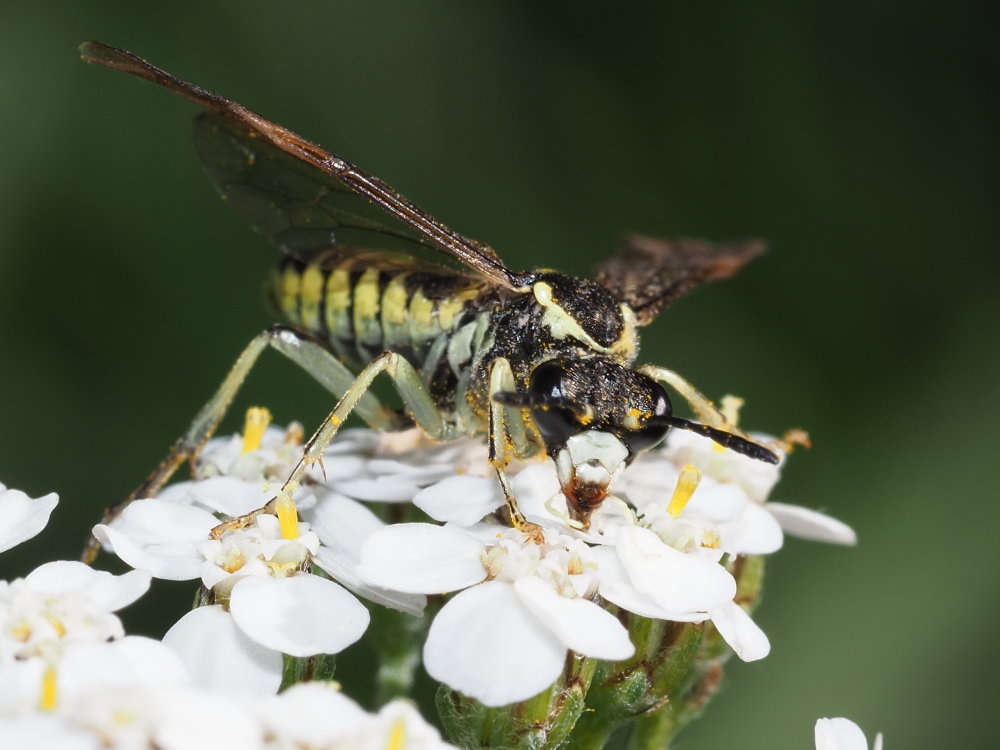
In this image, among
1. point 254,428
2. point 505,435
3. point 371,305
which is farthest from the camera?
point 371,305

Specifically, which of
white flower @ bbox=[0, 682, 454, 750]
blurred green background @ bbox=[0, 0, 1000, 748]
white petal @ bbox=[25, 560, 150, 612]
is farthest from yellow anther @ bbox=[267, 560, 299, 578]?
blurred green background @ bbox=[0, 0, 1000, 748]

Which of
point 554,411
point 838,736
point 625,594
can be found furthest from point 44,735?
point 838,736

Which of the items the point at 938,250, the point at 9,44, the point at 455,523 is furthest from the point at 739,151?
the point at 455,523

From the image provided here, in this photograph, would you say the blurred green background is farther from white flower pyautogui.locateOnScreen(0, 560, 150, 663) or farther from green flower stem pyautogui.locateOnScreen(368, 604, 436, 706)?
white flower pyautogui.locateOnScreen(0, 560, 150, 663)

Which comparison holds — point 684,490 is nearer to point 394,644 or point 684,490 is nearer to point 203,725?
point 394,644

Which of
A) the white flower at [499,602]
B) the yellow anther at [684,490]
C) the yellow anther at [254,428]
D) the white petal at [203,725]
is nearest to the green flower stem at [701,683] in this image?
the yellow anther at [684,490]

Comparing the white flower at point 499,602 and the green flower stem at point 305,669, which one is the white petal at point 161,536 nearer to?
the green flower stem at point 305,669

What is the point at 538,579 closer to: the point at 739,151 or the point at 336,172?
the point at 336,172
